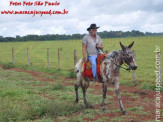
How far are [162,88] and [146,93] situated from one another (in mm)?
940

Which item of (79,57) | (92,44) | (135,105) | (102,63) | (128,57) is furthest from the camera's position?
(79,57)

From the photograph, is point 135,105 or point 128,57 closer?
point 128,57

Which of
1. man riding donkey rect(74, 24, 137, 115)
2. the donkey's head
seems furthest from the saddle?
the donkey's head

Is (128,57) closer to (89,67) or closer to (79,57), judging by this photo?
(89,67)

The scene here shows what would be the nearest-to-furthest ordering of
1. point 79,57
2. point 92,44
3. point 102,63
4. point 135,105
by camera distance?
point 102,63, point 92,44, point 135,105, point 79,57

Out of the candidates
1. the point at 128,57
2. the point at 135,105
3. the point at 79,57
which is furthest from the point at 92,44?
the point at 79,57

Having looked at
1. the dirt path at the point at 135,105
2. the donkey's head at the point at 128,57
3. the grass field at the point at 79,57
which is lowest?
the dirt path at the point at 135,105

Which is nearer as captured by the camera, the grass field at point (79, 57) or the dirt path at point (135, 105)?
the dirt path at point (135, 105)

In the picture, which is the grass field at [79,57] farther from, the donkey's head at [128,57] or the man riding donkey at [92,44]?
the donkey's head at [128,57]

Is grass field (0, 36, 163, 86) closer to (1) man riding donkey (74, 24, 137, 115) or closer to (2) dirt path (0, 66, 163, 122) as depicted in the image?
(2) dirt path (0, 66, 163, 122)

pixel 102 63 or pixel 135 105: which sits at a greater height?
pixel 102 63

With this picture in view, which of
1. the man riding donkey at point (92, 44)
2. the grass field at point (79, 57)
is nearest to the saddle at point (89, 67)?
Answer: the man riding donkey at point (92, 44)

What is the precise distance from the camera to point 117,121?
6375mm

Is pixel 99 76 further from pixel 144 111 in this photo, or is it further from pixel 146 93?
pixel 146 93
